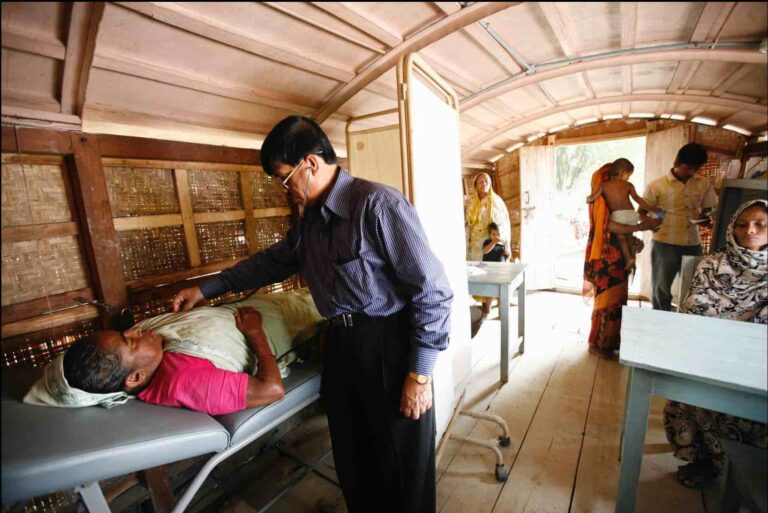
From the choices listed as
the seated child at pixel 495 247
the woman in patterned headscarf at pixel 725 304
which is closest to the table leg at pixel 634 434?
the woman in patterned headscarf at pixel 725 304

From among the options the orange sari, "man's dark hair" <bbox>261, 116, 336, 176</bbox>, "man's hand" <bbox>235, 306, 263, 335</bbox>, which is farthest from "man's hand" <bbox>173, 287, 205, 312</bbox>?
the orange sari

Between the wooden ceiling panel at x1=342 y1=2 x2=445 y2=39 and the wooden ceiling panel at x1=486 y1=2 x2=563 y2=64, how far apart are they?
0.53 feet

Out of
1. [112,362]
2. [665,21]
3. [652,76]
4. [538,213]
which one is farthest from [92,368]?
[538,213]

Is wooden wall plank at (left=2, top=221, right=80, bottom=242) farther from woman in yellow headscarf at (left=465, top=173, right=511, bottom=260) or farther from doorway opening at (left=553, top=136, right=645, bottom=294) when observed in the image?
doorway opening at (left=553, top=136, right=645, bottom=294)

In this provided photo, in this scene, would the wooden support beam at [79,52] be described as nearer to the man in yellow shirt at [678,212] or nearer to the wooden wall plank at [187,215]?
the wooden wall plank at [187,215]

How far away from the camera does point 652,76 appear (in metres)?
0.82

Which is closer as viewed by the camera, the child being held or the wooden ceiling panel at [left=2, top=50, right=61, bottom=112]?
the wooden ceiling panel at [left=2, top=50, right=61, bottom=112]

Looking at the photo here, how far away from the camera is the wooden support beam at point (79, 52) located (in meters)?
0.68

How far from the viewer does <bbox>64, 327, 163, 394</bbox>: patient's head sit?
91 centimetres

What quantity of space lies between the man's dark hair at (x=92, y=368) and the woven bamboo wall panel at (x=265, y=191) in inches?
40.7

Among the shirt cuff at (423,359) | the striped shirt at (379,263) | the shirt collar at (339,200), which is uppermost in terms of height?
the shirt collar at (339,200)

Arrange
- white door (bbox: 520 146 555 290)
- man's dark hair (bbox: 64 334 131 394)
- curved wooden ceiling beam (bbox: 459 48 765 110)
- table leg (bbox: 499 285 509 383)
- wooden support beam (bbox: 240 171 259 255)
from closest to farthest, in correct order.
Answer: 1. curved wooden ceiling beam (bbox: 459 48 765 110)
2. man's dark hair (bbox: 64 334 131 394)
3. wooden support beam (bbox: 240 171 259 255)
4. table leg (bbox: 499 285 509 383)
5. white door (bbox: 520 146 555 290)

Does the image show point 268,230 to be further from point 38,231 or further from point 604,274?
point 604,274

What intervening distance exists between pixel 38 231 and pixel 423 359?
3.43ft
